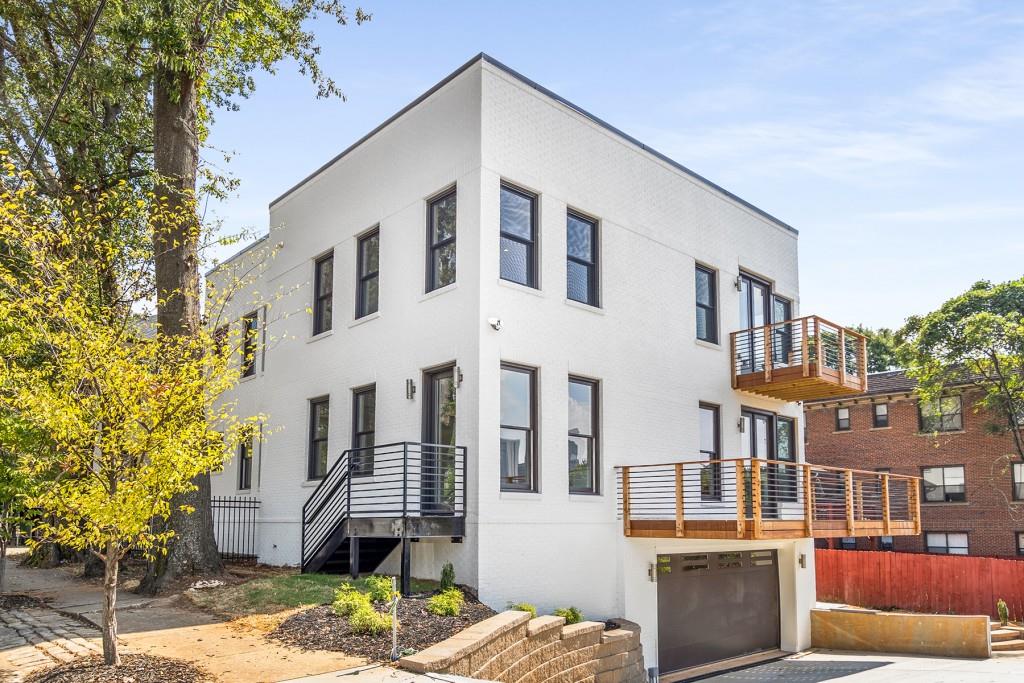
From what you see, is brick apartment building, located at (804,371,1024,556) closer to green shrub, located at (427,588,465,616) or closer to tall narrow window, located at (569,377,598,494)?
tall narrow window, located at (569,377,598,494)

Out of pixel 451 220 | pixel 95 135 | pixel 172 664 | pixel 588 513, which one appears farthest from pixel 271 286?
pixel 172 664

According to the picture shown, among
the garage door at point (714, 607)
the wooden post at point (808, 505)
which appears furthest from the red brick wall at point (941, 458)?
the wooden post at point (808, 505)

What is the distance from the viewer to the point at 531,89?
15102 mm

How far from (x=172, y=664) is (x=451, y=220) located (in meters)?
8.34

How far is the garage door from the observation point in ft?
53.5

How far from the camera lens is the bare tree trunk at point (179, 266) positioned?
578 inches

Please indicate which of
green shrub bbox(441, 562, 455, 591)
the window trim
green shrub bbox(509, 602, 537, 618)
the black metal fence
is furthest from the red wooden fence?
green shrub bbox(441, 562, 455, 591)

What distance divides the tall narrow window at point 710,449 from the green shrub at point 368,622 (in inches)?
328

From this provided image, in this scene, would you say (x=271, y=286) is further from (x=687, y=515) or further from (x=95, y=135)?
(x=687, y=515)

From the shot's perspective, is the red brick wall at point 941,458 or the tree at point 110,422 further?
the red brick wall at point 941,458

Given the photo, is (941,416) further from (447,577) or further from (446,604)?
(446,604)

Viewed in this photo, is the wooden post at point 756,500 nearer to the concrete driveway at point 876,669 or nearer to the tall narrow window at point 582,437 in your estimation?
the tall narrow window at point 582,437

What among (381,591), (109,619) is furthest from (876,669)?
(109,619)

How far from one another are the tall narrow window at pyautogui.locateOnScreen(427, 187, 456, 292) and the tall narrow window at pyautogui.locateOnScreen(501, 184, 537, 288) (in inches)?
36.0
